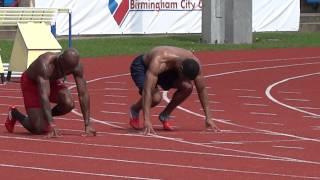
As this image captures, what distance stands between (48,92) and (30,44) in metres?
9.17

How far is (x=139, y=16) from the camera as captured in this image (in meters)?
38.7

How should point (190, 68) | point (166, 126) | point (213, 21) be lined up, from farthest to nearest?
point (213, 21) < point (166, 126) < point (190, 68)

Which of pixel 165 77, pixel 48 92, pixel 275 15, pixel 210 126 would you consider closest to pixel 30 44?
pixel 165 77

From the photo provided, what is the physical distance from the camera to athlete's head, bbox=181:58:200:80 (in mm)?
14086

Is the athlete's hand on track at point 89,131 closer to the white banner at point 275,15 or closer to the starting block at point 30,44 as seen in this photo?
the starting block at point 30,44

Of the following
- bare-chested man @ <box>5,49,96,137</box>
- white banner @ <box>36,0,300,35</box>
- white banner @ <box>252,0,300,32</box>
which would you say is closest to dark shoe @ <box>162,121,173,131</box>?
bare-chested man @ <box>5,49,96,137</box>

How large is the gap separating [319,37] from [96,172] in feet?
95.8

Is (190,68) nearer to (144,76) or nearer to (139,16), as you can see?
(144,76)

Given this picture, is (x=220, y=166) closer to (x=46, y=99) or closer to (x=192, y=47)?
(x=46, y=99)

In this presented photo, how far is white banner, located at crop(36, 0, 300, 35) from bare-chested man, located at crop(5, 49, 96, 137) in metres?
21.7

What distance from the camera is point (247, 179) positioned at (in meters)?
10.8

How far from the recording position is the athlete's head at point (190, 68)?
14086mm

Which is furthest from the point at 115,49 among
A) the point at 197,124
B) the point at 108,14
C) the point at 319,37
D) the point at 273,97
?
the point at 197,124

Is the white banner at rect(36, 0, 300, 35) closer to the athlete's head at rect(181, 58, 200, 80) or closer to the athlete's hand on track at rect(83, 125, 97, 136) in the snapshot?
the athlete's hand on track at rect(83, 125, 97, 136)
